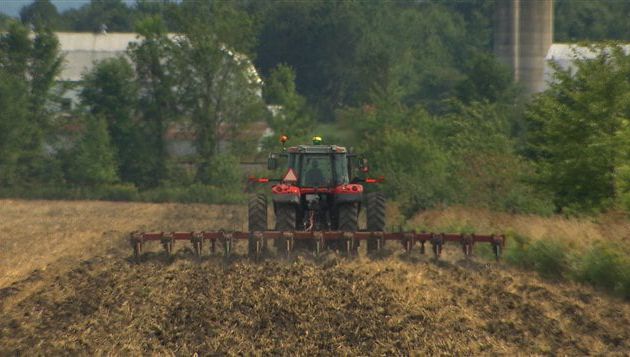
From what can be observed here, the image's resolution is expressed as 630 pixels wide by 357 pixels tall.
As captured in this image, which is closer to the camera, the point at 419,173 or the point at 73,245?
the point at 73,245

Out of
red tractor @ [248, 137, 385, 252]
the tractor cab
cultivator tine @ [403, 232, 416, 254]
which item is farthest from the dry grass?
cultivator tine @ [403, 232, 416, 254]

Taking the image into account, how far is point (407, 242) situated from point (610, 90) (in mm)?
10365

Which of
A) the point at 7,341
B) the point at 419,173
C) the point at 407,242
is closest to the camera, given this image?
the point at 7,341

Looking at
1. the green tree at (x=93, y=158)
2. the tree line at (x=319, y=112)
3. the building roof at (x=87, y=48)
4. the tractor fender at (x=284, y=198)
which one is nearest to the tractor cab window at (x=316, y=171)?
the tractor fender at (x=284, y=198)

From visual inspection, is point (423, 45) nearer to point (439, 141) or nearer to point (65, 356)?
point (439, 141)

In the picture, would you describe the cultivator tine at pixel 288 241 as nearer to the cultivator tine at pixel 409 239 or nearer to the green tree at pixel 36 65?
the cultivator tine at pixel 409 239

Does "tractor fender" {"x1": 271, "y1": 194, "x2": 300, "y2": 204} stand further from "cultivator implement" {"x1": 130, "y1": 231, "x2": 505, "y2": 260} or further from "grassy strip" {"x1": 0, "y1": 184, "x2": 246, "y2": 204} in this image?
"grassy strip" {"x1": 0, "y1": 184, "x2": 246, "y2": 204}

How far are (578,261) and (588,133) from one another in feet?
34.4

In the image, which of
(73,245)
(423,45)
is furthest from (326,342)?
(423,45)

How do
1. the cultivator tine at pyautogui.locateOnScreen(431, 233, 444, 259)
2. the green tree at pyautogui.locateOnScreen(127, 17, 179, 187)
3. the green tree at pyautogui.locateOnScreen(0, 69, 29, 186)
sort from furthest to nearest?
the green tree at pyautogui.locateOnScreen(127, 17, 179, 187), the green tree at pyautogui.locateOnScreen(0, 69, 29, 186), the cultivator tine at pyautogui.locateOnScreen(431, 233, 444, 259)

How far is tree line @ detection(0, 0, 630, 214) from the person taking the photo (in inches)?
1165

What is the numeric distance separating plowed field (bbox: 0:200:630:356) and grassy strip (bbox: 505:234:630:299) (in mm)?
436

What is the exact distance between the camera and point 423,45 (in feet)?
413

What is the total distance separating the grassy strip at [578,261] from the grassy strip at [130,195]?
104 ft
